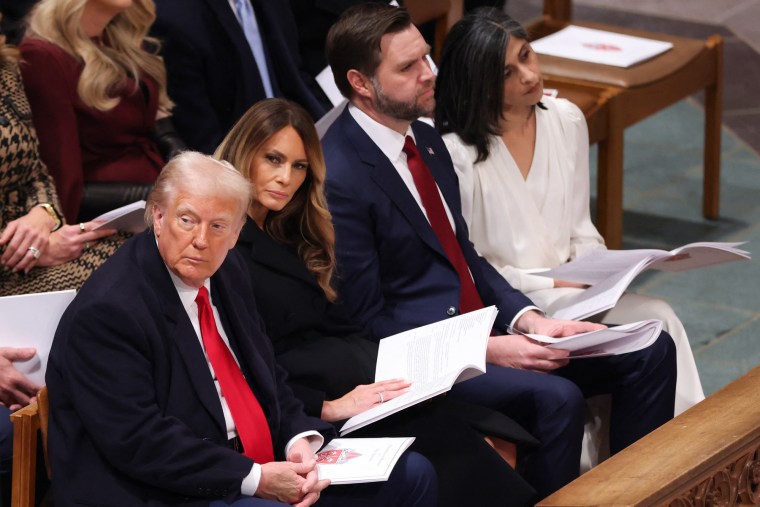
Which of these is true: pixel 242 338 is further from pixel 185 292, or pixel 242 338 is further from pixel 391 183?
pixel 391 183

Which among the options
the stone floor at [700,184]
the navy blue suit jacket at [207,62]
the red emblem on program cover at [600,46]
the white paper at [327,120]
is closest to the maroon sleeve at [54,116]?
the navy blue suit jacket at [207,62]

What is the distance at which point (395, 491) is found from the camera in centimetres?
312

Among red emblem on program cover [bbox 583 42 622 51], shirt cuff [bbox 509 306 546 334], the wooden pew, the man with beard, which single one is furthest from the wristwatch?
red emblem on program cover [bbox 583 42 622 51]

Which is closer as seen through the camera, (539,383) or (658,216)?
(539,383)

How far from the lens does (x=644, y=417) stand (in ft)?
12.7

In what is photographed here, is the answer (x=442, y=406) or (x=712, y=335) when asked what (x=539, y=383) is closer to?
(x=442, y=406)

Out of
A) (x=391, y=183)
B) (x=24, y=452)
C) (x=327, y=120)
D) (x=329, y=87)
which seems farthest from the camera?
(x=329, y=87)

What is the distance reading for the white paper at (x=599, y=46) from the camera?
5752 mm

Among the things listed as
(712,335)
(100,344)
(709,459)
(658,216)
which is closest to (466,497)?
(709,459)

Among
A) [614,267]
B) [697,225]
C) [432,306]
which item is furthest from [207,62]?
[697,225]

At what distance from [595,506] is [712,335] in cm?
276

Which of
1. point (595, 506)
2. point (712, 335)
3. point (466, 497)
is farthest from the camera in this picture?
point (712, 335)

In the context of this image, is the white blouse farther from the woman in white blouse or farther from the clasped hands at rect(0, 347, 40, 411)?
the clasped hands at rect(0, 347, 40, 411)

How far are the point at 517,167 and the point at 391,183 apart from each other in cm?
62
